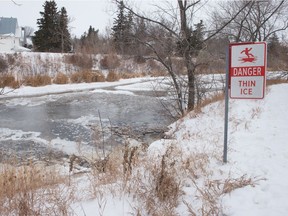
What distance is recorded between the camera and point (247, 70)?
11.3 ft

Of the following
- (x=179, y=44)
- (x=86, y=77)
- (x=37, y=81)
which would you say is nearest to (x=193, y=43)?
(x=179, y=44)

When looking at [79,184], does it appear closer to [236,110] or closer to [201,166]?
[201,166]

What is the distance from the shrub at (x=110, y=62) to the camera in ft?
81.4

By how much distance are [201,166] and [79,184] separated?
150 cm

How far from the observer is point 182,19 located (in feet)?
28.2

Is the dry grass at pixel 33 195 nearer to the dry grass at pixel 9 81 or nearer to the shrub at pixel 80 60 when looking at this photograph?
the dry grass at pixel 9 81

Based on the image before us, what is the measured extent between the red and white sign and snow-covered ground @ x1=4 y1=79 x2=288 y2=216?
916mm

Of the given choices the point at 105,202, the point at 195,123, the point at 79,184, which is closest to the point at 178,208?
the point at 105,202

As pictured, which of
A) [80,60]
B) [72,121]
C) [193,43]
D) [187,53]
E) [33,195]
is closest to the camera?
[33,195]

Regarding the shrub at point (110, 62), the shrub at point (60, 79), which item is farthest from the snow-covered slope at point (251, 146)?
the shrub at point (110, 62)

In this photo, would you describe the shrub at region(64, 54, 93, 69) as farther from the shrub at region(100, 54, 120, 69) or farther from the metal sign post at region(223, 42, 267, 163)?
the metal sign post at region(223, 42, 267, 163)

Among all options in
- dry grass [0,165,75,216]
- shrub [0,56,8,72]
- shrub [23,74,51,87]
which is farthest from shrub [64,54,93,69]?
dry grass [0,165,75,216]

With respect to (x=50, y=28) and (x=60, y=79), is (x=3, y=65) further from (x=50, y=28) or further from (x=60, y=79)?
(x=50, y=28)

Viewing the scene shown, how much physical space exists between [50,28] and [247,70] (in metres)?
33.6
